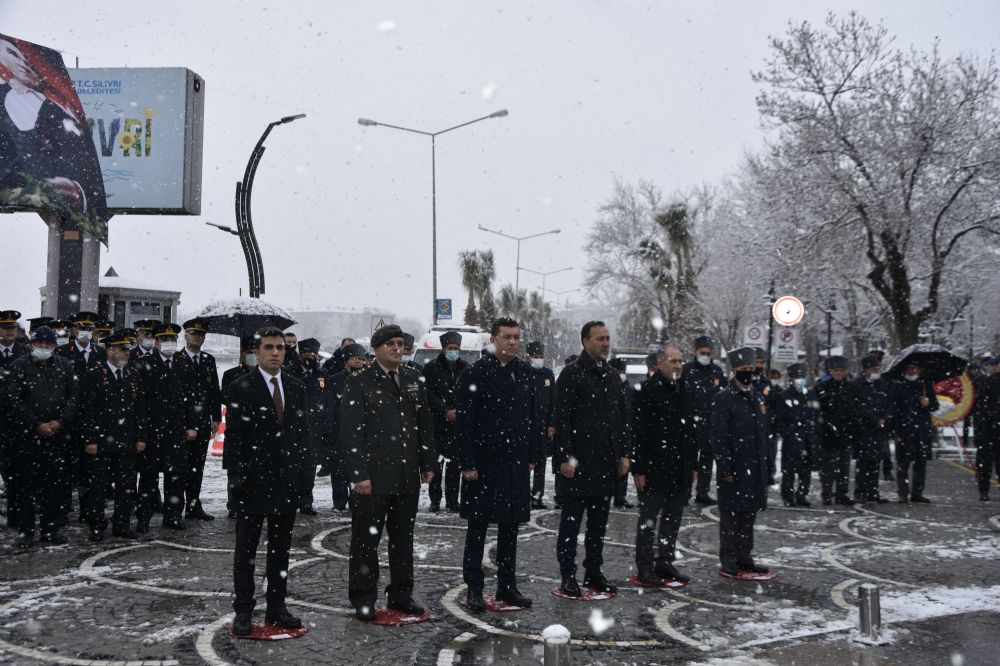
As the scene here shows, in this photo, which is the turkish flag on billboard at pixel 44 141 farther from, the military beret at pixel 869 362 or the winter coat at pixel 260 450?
the military beret at pixel 869 362

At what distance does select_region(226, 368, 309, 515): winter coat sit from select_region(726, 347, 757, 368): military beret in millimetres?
4047

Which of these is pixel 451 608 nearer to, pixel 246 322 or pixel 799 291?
pixel 246 322

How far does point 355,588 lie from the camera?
6324 millimetres

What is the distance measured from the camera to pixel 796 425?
491 inches

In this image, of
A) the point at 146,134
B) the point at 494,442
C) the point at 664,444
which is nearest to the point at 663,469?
the point at 664,444

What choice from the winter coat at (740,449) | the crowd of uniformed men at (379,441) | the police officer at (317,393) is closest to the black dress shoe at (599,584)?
the crowd of uniformed men at (379,441)

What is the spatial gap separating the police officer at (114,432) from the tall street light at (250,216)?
12410 mm

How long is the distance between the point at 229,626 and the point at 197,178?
84.0 feet

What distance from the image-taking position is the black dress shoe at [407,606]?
6.40 metres

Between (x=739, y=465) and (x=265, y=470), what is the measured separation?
4.18 m

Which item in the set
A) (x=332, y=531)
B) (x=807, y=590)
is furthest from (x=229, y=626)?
(x=807, y=590)

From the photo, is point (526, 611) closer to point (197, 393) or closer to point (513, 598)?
point (513, 598)

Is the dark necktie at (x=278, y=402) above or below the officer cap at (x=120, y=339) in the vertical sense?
below

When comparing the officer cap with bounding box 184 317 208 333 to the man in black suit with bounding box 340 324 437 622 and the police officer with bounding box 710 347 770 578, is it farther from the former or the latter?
the police officer with bounding box 710 347 770 578
